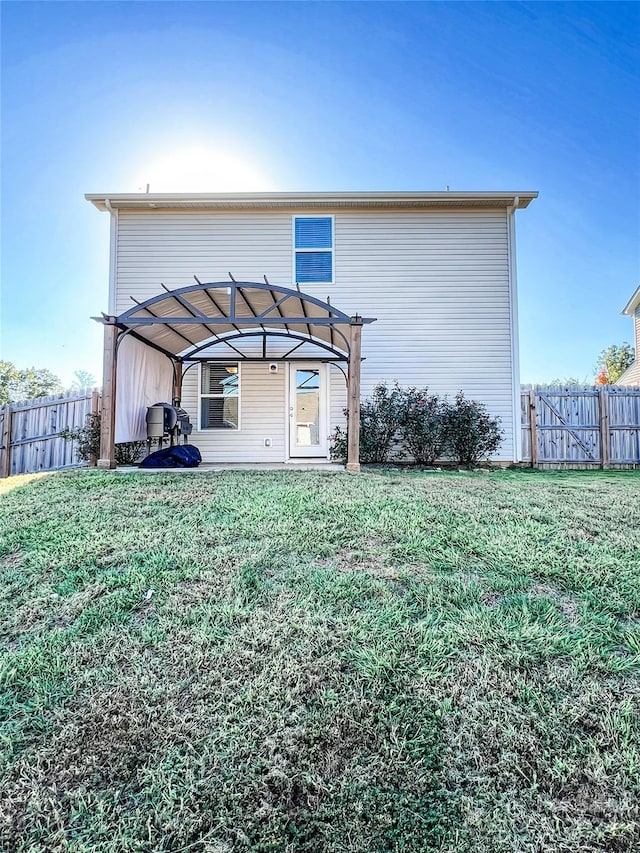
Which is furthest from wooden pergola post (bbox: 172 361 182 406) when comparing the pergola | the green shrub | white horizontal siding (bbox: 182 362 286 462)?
the green shrub

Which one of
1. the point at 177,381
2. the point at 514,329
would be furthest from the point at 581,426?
the point at 177,381

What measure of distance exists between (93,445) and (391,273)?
24.5 feet

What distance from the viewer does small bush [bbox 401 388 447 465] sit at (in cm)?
857

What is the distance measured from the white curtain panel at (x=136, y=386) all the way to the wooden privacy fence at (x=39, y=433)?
196 centimetres

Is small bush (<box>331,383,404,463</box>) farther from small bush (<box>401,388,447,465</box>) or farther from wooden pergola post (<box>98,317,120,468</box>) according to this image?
wooden pergola post (<box>98,317,120,468</box>)

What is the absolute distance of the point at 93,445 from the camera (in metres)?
8.27

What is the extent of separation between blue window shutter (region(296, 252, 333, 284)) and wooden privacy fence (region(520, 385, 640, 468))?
5.53 meters

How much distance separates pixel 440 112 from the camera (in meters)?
10.6

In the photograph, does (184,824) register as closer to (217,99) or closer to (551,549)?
(551,549)

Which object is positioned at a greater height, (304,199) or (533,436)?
(304,199)

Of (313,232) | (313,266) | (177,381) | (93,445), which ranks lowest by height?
(93,445)

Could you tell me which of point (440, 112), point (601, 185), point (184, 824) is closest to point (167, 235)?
point (440, 112)

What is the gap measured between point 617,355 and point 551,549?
3207 centimetres

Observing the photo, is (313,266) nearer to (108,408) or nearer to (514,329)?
(514,329)
